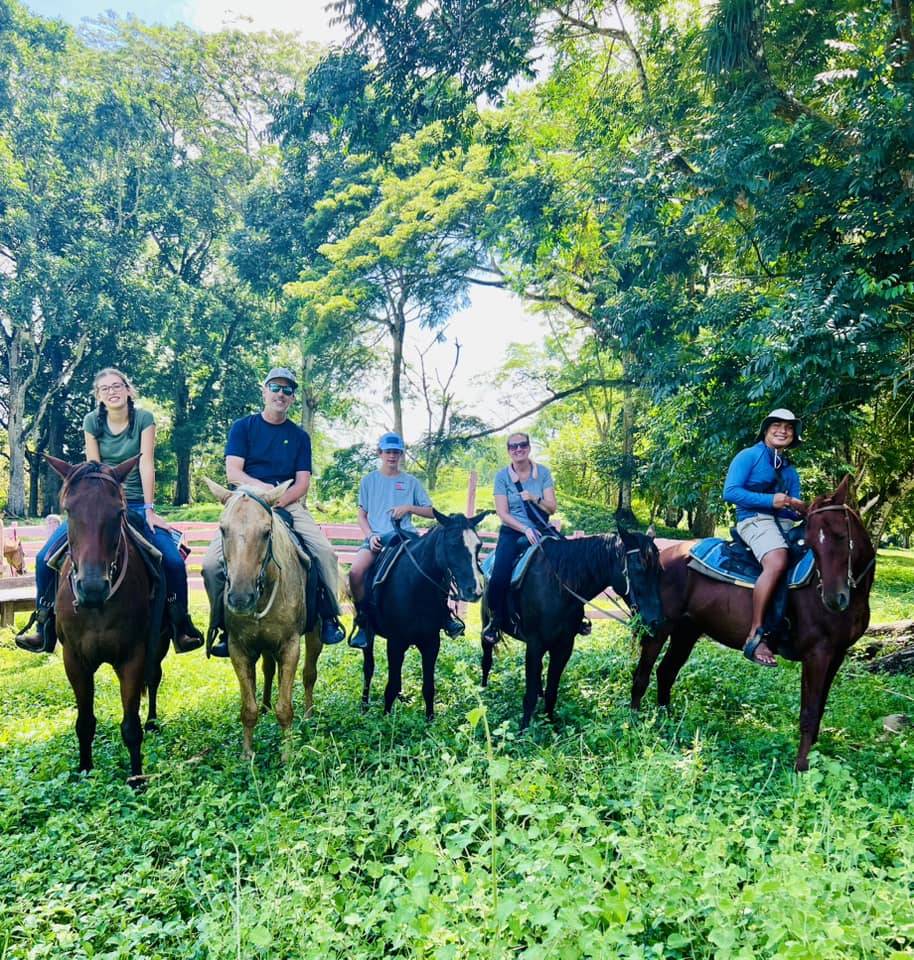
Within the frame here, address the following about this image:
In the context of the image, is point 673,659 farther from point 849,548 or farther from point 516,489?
point 516,489

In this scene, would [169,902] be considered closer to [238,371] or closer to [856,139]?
[856,139]

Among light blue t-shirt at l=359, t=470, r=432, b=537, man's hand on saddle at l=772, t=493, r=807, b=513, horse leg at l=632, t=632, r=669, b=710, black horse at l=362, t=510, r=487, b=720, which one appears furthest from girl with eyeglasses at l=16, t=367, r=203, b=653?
man's hand on saddle at l=772, t=493, r=807, b=513

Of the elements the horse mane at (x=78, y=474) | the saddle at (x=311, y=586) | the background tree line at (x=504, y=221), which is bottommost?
the saddle at (x=311, y=586)

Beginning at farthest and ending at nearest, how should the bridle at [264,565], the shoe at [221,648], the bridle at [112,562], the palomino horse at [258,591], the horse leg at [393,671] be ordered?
the horse leg at [393,671] → the shoe at [221,648] → the bridle at [264,565] → the palomino horse at [258,591] → the bridle at [112,562]

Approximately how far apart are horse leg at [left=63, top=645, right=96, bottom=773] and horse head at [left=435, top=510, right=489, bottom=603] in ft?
9.68

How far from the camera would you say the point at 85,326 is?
24406 mm

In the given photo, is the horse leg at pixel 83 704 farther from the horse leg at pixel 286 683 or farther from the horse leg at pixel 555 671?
the horse leg at pixel 555 671

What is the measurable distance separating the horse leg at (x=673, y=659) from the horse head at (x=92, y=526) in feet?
16.7

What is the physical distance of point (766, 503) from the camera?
5469 mm

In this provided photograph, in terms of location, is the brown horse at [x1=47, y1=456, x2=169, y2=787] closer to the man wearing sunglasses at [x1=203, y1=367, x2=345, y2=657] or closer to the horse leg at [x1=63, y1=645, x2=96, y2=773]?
the horse leg at [x1=63, y1=645, x2=96, y2=773]

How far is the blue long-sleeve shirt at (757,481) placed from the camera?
5.68 metres

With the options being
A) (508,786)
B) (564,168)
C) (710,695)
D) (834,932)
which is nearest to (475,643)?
(710,695)

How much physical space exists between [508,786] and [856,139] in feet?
25.5

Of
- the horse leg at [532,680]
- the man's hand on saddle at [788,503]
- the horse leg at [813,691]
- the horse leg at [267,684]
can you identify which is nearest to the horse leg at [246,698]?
the horse leg at [267,684]
